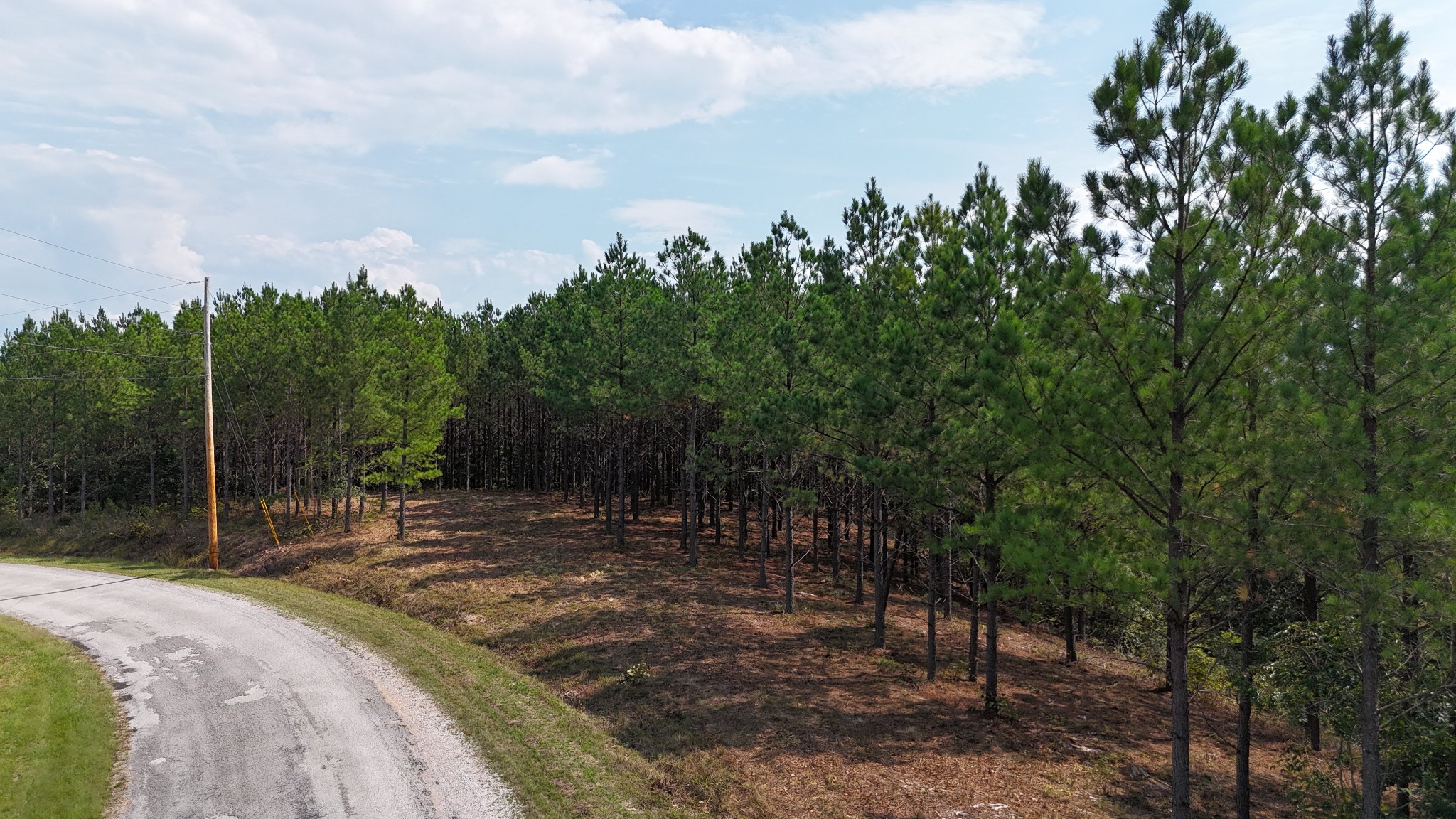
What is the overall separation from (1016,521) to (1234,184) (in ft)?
17.2

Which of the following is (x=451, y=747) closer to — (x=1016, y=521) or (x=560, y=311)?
(x=1016, y=521)

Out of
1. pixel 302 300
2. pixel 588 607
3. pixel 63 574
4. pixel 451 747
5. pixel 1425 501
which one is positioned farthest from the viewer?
pixel 302 300

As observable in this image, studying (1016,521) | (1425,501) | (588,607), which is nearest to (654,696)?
(588,607)

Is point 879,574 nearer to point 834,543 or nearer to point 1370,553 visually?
point 834,543

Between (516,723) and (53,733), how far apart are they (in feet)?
24.9

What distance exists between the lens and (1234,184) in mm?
8914

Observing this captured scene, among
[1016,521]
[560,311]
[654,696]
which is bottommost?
[654,696]

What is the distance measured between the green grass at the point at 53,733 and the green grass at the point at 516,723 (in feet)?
16.0

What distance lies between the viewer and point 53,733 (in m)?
12.0

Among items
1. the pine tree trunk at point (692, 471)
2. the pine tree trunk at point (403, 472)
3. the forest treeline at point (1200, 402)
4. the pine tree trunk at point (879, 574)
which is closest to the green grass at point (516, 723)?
the forest treeline at point (1200, 402)

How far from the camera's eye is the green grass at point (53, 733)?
9.96 meters

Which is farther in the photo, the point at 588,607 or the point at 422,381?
the point at 422,381

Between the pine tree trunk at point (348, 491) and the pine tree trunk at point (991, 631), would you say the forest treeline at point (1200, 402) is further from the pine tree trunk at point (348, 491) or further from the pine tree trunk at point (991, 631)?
the pine tree trunk at point (348, 491)

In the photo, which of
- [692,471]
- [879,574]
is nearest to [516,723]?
[879,574]
